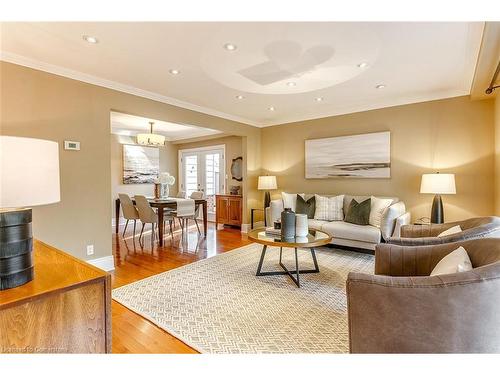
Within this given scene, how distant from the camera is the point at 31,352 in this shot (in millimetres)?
921

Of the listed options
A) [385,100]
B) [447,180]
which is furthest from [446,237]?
[385,100]

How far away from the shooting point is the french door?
6.91 metres

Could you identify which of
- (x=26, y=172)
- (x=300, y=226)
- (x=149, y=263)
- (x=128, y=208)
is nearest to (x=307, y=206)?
(x=300, y=226)

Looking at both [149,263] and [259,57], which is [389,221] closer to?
[259,57]

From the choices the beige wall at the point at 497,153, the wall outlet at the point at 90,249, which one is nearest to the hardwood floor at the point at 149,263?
the wall outlet at the point at 90,249

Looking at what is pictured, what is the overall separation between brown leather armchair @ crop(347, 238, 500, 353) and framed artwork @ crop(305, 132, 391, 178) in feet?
11.3

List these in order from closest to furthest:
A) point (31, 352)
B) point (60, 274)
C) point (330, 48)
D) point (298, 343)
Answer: point (31, 352) < point (60, 274) < point (298, 343) < point (330, 48)

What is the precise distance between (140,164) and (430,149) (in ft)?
20.5

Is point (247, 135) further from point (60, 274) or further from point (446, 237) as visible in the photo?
point (60, 274)

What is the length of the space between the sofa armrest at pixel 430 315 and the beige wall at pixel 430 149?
328 centimetres

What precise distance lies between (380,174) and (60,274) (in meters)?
4.38

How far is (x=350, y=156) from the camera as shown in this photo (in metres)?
4.55

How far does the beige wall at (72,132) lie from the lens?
2607 millimetres

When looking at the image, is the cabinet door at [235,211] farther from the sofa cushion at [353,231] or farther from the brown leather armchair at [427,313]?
the brown leather armchair at [427,313]
